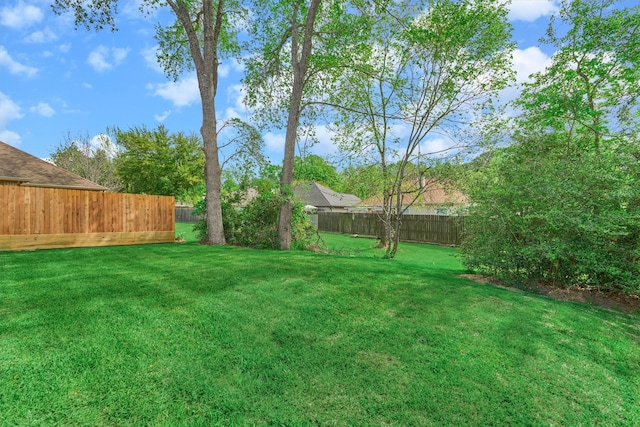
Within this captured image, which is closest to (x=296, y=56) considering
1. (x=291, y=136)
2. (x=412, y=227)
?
(x=291, y=136)

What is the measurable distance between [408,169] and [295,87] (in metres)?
4.08

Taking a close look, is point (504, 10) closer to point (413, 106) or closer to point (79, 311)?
point (413, 106)

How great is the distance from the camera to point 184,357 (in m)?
2.57

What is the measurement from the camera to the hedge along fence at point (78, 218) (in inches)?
312

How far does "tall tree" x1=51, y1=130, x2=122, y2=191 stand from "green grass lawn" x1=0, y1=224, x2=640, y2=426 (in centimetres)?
2853

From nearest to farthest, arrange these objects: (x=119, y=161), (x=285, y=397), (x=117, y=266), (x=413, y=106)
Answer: (x=285, y=397) → (x=117, y=266) → (x=413, y=106) → (x=119, y=161)

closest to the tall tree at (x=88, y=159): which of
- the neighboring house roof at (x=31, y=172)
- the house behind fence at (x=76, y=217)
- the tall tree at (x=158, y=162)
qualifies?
the tall tree at (x=158, y=162)

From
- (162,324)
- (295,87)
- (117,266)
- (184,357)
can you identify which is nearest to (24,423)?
(184,357)

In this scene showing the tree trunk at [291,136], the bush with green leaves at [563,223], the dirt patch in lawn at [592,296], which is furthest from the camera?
the tree trunk at [291,136]

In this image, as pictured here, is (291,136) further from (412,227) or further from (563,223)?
(412,227)

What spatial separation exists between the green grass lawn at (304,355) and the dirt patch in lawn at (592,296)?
44 centimetres

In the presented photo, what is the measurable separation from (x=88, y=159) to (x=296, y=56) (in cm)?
2731

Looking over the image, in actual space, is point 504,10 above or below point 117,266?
above

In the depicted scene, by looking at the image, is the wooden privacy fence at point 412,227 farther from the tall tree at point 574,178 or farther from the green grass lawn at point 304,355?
the green grass lawn at point 304,355
